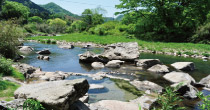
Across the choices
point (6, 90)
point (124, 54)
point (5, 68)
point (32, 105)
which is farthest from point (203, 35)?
point (32, 105)

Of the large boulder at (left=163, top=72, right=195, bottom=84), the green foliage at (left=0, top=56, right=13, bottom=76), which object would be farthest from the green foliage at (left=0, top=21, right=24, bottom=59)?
the large boulder at (left=163, top=72, right=195, bottom=84)

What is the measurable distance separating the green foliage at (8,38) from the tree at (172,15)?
28207mm

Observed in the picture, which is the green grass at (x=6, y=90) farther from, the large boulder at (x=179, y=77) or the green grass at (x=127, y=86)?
the large boulder at (x=179, y=77)

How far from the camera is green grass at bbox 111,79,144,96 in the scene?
→ 9.57 metres

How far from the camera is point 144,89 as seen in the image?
32.8 ft

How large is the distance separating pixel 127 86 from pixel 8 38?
11.2m

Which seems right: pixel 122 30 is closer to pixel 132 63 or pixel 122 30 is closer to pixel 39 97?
pixel 132 63

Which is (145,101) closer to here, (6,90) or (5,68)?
(6,90)

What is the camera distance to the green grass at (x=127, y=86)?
9.57 meters

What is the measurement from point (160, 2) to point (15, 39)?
3148cm

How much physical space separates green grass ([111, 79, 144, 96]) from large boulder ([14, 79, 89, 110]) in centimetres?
463

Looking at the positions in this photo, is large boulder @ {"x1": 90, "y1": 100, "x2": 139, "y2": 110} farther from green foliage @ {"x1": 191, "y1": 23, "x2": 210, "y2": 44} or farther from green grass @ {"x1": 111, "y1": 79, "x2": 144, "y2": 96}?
green foliage @ {"x1": 191, "y1": 23, "x2": 210, "y2": 44}

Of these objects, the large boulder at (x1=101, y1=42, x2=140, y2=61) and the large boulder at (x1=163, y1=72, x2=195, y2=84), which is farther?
the large boulder at (x1=101, y1=42, x2=140, y2=61)

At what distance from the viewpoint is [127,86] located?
1059cm
